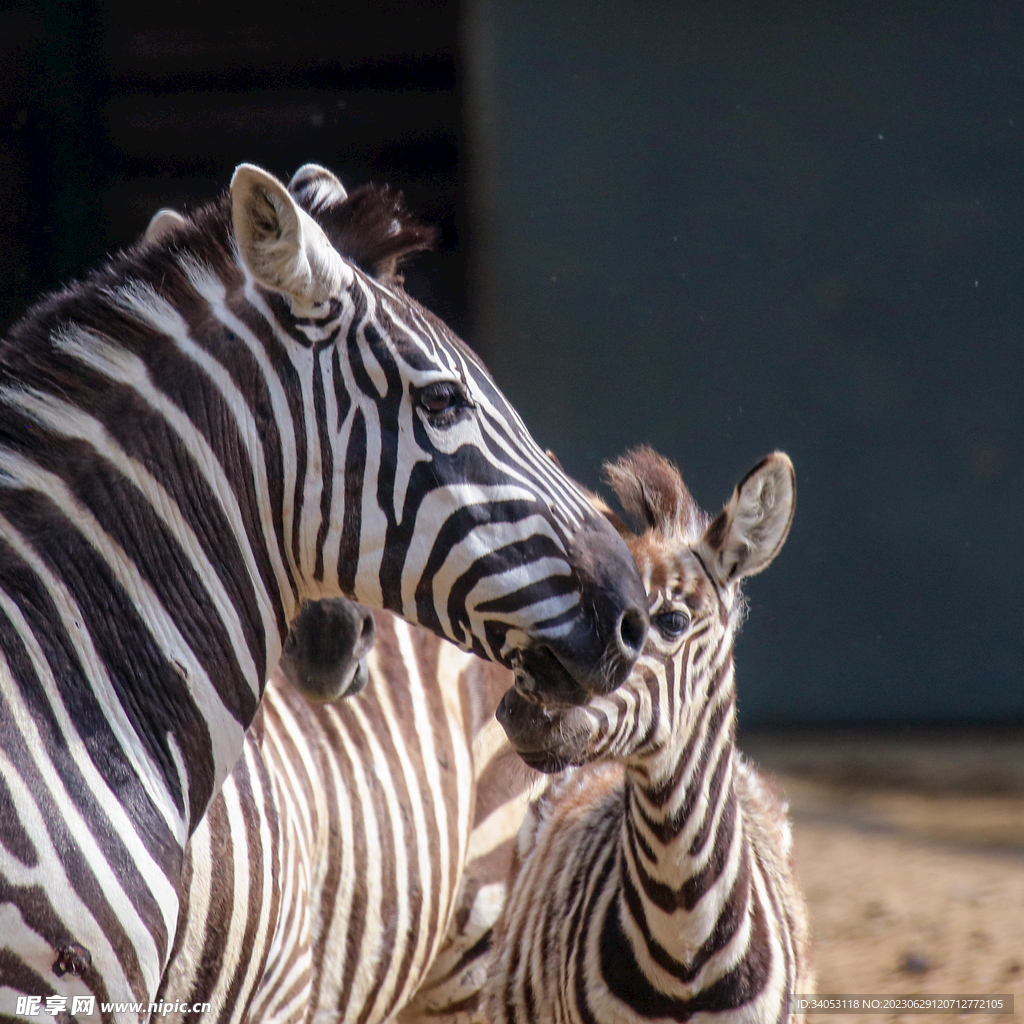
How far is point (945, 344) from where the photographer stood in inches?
309

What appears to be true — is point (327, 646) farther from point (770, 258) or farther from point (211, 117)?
point (211, 117)

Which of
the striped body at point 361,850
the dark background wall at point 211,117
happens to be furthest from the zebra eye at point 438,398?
the dark background wall at point 211,117

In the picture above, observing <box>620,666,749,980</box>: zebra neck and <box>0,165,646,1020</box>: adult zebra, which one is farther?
<box>620,666,749,980</box>: zebra neck

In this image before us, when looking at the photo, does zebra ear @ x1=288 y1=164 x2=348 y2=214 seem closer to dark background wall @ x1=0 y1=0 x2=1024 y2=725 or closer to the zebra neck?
the zebra neck

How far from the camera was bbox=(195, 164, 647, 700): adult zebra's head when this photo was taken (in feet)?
6.76

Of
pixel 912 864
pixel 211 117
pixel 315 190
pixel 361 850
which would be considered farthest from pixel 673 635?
pixel 211 117

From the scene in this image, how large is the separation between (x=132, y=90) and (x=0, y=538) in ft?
23.8

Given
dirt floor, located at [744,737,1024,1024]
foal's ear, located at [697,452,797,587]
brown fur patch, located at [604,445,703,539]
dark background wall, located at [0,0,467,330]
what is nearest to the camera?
foal's ear, located at [697,452,797,587]

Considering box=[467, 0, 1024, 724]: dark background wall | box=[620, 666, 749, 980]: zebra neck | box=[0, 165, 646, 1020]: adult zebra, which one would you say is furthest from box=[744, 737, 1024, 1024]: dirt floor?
box=[0, 165, 646, 1020]: adult zebra

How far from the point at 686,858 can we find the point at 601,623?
110 cm

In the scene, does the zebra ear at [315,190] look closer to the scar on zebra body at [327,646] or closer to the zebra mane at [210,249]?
the zebra mane at [210,249]

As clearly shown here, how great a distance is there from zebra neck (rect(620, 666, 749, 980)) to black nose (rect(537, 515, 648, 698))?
0.93m

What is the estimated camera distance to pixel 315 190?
7.60 feet

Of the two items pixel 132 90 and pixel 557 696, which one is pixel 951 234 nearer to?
pixel 132 90
